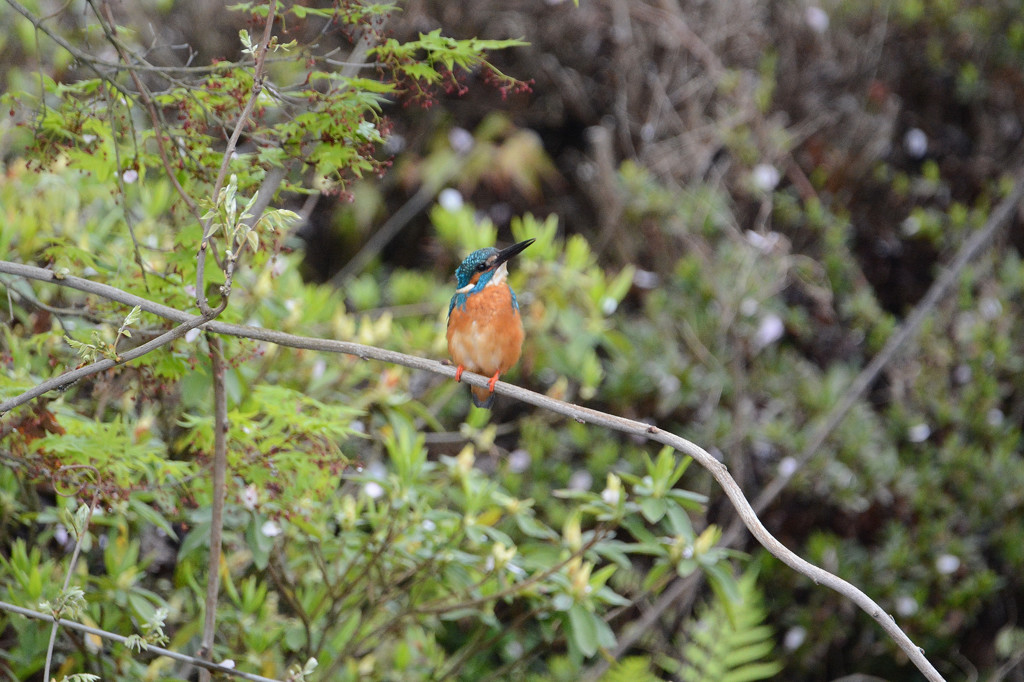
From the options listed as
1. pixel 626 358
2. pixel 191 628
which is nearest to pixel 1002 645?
pixel 626 358

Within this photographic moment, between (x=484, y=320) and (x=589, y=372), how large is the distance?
1.05 meters

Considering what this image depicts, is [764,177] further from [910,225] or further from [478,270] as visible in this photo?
[478,270]

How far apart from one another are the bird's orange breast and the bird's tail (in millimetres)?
124

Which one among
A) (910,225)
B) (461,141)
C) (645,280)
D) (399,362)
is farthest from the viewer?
(461,141)

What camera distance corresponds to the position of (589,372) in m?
3.66

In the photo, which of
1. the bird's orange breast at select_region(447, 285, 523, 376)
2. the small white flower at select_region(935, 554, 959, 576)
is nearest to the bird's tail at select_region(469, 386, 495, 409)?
the bird's orange breast at select_region(447, 285, 523, 376)

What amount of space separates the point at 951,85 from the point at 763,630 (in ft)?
14.1

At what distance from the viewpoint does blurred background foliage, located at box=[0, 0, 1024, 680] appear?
2.59 metres

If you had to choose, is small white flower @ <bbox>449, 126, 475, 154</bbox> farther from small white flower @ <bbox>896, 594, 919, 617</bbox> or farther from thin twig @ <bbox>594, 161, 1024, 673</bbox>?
small white flower @ <bbox>896, 594, 919, 617</bbox>

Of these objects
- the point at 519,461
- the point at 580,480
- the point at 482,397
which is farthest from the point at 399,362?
the point at 580,480

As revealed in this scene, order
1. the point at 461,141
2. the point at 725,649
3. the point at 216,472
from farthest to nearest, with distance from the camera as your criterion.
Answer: the point at 461,141 → the point at 725,649 → the point at 216,472

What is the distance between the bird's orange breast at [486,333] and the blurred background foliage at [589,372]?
1.32ft

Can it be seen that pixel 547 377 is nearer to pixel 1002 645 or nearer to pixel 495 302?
pixel 495 302

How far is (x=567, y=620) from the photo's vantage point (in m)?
2.73
